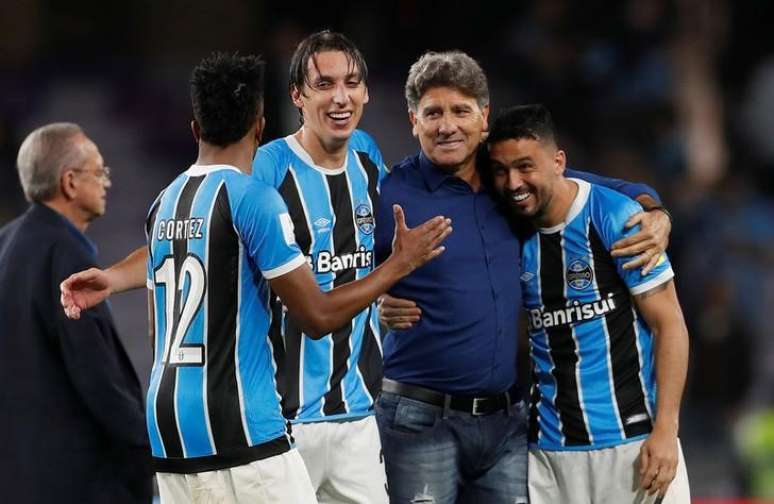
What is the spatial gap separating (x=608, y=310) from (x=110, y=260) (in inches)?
244

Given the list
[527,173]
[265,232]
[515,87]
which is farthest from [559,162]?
[515,87]

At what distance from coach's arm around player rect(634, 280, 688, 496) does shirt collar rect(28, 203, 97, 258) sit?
81.2 inches

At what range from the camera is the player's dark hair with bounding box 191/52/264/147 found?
11.7 ft

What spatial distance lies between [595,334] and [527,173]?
565 millimetres

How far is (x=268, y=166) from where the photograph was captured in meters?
3.94

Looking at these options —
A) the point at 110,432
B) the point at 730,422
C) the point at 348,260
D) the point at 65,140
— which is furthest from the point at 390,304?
the point at 730,422

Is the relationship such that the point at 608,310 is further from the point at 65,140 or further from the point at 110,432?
the point at 65,140

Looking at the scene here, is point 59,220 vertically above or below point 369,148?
below

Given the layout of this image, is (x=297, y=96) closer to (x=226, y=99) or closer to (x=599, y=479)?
(x=226, y=99)

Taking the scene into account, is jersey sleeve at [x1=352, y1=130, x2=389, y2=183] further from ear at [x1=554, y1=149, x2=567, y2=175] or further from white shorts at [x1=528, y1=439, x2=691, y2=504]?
white shorts at [x1=528, y1=439, x2=691, y2=504]

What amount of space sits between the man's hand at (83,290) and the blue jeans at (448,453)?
1000mm

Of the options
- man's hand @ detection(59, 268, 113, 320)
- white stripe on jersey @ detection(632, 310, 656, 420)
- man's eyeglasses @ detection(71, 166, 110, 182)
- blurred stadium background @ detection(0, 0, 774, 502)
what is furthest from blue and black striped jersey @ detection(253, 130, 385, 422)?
blurred stadium background @ detection(0, 0, 774, 502)

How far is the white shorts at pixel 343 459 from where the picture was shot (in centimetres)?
388

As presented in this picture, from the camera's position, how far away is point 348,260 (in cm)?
396
